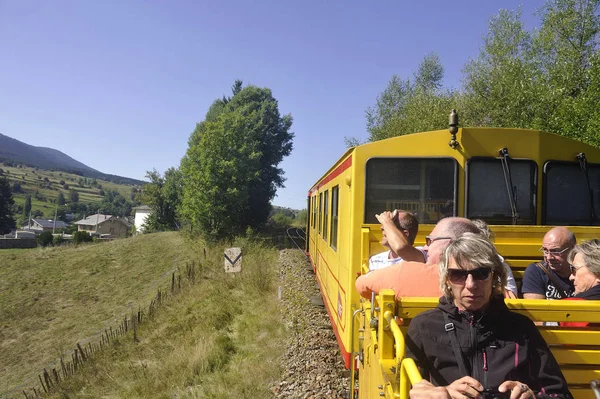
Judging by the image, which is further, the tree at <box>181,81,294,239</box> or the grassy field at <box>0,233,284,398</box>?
the tree at <box>181,81,294,239</box>

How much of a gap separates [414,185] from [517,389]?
3.25 m

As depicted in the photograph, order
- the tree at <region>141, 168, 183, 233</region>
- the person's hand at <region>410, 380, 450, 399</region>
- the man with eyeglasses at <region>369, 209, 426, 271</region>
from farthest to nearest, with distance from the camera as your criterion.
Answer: the tree at <region>141, 168, 183, 233</region> < the man with eyeglasses at <region>369, 209, 426, 271</region> < the person's hand at <region>410, 380, 450, 399</region>

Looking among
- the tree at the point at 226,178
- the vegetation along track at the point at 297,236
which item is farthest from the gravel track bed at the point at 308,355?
the tree at the point at 226,178

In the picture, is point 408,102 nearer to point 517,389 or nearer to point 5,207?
point 517,389

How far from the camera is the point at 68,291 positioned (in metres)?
27.8

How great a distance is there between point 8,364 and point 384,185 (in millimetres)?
19444

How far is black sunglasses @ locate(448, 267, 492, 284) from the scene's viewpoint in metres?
2.10

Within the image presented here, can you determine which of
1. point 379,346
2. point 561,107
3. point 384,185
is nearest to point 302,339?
point 384,185

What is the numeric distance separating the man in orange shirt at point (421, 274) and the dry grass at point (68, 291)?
1726cm

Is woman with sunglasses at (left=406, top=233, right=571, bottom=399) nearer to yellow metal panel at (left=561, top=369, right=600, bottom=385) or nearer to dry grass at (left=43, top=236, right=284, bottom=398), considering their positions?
yellow metal panel at (left=561, top=369, right=600, bottom=385)

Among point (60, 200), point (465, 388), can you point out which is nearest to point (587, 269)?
point (465, 388)

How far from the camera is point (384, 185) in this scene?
490cm

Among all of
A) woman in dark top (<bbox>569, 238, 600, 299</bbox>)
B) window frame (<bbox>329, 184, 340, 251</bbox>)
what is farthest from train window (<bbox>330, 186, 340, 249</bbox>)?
woman in dark top (<bbox>569, 238, 600, 299</bbox>)

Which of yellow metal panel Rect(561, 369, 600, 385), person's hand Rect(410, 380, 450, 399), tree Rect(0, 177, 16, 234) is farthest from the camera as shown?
tree Rect(0, 177, 16, 234)
